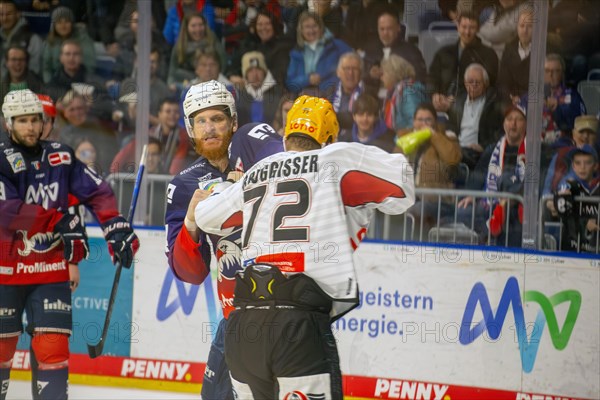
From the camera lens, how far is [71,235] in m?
5.27

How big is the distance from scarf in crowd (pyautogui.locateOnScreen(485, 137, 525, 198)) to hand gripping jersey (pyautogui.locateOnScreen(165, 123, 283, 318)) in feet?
7.04

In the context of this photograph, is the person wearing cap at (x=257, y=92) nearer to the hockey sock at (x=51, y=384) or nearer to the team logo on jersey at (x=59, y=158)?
the team logo on jersey at (x=59, y=158)

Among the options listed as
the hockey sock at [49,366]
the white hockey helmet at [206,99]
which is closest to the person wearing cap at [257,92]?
the hockey sock at [49,366]

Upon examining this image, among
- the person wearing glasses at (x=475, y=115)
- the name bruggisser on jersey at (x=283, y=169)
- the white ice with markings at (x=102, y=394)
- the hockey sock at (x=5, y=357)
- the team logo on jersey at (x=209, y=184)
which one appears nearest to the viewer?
the name bruggisser on jersey at (x=283, y=169)

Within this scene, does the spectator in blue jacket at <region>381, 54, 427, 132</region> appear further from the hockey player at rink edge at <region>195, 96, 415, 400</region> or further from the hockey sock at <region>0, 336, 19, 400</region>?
the hockey player at rink edge at <region>195, 96, 415, 400</region>

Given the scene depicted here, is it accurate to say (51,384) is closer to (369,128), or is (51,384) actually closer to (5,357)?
(5,357)

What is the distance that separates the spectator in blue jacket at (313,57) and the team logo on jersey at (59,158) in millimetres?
1890

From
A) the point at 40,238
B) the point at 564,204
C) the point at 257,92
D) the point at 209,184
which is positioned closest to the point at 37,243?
the point at 40,238

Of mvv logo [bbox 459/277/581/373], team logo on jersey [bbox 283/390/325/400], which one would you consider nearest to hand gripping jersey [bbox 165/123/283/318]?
team logo on jersey [bbox 283/390/325/400]

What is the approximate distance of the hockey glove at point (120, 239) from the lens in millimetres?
5340

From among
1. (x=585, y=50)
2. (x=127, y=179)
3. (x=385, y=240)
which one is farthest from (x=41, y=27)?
(x=585, y=50)

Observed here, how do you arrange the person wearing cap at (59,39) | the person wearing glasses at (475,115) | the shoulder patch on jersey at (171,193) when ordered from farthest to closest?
the person wearing cap at (59,39)
the person wearing glasses at (475,115)
the shoulder patch on jersey at (171,193)

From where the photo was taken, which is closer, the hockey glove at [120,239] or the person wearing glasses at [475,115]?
the hockey glove at [120,239]

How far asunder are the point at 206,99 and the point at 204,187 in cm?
40
